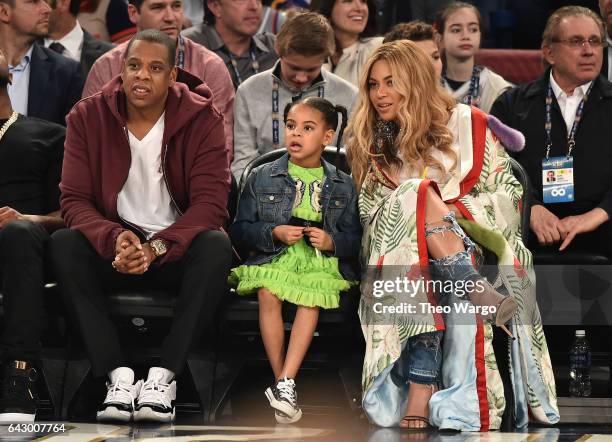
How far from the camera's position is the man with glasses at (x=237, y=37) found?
6.77 meters

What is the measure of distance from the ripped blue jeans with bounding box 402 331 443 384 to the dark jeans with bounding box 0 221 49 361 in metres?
1.43

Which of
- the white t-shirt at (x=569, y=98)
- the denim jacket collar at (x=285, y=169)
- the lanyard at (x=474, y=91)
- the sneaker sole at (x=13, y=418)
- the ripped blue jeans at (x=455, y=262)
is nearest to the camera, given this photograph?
the sneaker sole at (x=13, y=418)

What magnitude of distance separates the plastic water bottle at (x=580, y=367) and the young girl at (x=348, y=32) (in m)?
2.29

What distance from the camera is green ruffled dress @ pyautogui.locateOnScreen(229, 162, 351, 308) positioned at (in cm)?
467

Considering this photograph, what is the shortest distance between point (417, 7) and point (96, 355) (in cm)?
408

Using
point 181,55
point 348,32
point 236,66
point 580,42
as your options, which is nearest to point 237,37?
point 236,66

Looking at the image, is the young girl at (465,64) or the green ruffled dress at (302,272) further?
the young girl at (465,64)

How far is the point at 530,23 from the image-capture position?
813 cm

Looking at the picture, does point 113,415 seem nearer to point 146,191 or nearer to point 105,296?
point 105,296

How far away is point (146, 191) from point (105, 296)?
1.64 feet

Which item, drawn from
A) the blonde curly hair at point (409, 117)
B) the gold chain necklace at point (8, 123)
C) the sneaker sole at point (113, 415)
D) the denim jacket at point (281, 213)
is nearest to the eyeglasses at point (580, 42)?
the blonde curly hair at point (409, 117)

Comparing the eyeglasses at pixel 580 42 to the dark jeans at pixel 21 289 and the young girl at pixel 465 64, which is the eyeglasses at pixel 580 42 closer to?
the young girl at pixel 465 64

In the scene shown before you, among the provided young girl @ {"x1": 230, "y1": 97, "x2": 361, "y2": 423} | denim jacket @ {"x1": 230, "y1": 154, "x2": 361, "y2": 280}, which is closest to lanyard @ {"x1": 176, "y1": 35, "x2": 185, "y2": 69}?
young girl @ {"x1": 230, "y1": 97, "x2": 361, "y2": 423}

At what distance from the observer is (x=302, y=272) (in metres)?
4.77
